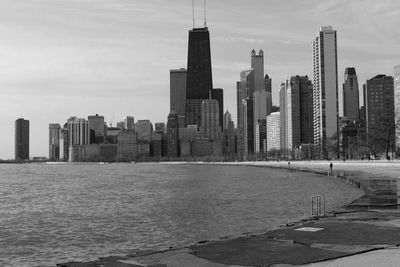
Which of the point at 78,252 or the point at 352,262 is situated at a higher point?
the point at 352,262

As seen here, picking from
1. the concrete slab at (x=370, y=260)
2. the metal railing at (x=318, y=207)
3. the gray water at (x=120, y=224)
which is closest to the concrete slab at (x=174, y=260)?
the concrete slab at (x=370, y=260)

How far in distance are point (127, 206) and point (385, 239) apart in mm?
29700

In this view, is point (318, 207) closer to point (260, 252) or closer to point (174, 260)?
point (260, 252)

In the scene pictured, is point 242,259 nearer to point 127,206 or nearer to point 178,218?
point 178,218

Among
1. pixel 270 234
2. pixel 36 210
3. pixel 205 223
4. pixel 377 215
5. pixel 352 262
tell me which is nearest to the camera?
pixel 352 262

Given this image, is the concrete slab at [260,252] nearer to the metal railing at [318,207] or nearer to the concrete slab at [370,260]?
the concrete slab at [370,260]

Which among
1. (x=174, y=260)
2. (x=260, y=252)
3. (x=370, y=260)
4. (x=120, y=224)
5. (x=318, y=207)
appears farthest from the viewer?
(x=120, y=224)

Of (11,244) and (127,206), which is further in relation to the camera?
(127,206)

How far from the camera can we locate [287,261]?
→ 1437 centimetres

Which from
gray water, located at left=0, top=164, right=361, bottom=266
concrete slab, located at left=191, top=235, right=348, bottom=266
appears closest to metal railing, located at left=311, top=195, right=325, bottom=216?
gray water, located at left=0, top=164, right=361, bottom=266

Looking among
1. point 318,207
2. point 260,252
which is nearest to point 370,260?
point 260,252

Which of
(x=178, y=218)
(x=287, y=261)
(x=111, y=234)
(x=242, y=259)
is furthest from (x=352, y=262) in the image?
(x=178, y=218)

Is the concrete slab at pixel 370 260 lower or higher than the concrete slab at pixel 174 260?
higher

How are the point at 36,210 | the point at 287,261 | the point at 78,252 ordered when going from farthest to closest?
1. the point at 36,210
2. the point at 78,252
3. the point at 287,261
